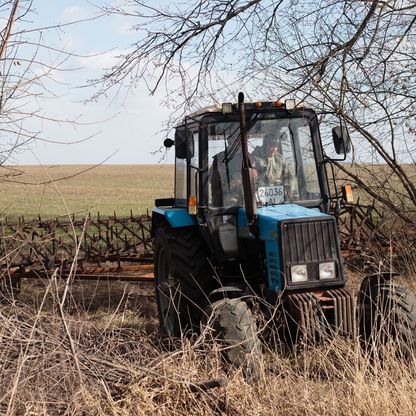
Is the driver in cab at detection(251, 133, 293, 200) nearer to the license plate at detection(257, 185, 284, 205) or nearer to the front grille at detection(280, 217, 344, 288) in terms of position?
the license plate at detection(257, 185, 284, 205)

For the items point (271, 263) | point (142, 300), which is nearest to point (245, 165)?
point (271, 263)

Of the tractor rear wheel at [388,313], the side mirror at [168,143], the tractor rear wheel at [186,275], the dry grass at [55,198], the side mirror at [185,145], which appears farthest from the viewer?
the side mirror at [168,143]

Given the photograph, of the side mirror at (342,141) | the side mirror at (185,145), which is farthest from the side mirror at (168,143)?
the side mirror at (342,141)

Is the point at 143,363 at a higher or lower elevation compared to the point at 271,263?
lower

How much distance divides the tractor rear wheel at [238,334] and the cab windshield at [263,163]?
1.24m

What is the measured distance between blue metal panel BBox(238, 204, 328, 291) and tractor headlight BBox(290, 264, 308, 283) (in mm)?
99

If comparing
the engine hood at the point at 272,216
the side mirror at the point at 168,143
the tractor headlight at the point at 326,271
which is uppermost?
the side mirror at the point at 168,143

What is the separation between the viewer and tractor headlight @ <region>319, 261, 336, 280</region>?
5012mm

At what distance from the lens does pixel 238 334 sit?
4359 mm

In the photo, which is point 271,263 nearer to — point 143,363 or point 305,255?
point 305,255

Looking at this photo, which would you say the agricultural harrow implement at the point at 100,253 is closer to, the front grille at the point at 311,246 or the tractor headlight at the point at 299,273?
the front grille at the point at 311,246

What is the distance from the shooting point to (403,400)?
131 inches

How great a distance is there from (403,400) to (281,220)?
1940 millimetres

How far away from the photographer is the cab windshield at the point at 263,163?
5547mm
